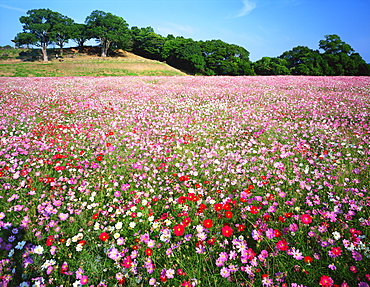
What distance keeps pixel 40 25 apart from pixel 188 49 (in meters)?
38.2

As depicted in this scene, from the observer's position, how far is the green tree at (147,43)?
67.9 meters

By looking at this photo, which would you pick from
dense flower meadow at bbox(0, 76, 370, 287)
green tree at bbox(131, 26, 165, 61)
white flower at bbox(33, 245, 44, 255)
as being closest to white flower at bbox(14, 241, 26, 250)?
dense flower meadow at bbox(0, 76, 370, 287)

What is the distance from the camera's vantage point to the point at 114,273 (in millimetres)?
2232

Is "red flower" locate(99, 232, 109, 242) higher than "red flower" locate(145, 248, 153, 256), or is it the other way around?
"red flower" locate(145, 248, 153, 256)

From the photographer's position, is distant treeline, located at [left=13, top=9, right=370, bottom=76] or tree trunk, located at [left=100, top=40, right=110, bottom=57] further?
tree trunk, located at [left=100, top=40, right=110, bottom=57]

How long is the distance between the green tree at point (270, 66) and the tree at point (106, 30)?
135 ft

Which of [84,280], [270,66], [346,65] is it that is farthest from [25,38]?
[346,65]

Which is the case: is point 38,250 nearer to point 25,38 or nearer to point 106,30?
point 25,38

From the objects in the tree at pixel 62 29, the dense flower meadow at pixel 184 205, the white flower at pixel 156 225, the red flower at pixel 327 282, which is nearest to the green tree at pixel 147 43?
the tree at pixel 62 29

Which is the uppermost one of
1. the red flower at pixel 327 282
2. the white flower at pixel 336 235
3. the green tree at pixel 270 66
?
the green tree at pixel 270 66

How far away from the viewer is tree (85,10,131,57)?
188ft

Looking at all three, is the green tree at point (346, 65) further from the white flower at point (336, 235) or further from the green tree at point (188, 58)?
the white flower at point (336, 235)

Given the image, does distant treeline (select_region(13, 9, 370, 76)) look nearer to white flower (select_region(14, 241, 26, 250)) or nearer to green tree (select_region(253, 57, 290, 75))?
green tree (select_region(253, 57, 290, 75))

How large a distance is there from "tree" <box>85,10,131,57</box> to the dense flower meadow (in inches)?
2410
